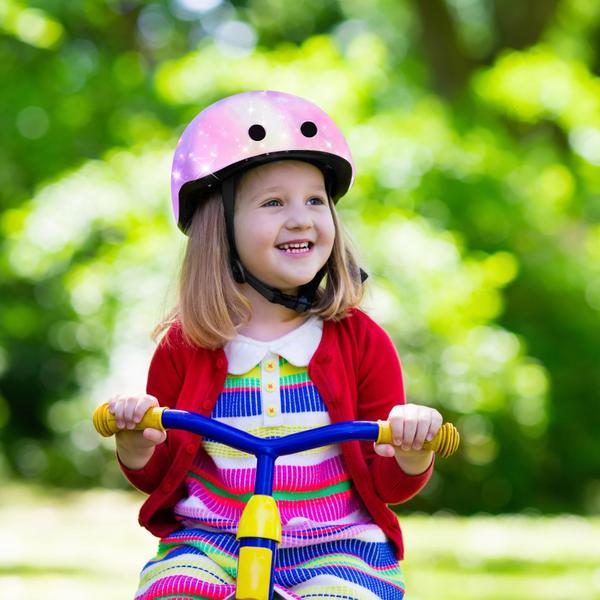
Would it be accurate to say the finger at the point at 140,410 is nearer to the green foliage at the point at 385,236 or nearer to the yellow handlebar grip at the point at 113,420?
the yellow handlebar grip at the point at 113,420

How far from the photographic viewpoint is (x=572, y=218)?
43.9 feet

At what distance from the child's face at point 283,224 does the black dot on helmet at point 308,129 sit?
0.09 m

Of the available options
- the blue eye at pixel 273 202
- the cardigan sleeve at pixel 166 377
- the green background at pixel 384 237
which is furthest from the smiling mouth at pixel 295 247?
the green background at pixel 384 237

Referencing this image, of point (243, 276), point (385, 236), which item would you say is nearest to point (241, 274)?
point (243, 276)

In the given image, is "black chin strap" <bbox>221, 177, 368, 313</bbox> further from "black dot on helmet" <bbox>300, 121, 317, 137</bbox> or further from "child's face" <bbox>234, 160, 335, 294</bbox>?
"black dot on helmet" <bbox>300, 121, 317, 137</bbox>

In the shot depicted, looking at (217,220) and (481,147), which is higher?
(481,147)

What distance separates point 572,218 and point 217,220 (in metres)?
10.1

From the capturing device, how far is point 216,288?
12.1ft

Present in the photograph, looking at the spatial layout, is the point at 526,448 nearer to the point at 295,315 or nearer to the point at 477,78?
the point at 477,78

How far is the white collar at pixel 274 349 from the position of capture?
11.8 feet

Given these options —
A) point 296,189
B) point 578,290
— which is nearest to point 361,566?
point 296,189

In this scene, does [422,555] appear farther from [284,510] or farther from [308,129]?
[308,129]

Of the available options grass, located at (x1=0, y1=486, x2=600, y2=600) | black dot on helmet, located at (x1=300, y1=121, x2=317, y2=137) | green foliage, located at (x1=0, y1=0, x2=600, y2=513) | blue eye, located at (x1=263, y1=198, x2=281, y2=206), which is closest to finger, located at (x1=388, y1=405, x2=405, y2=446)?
blue eye, located at (x1=263, y1=198, x2=281, y2=206)

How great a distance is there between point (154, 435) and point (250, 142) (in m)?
0.89
